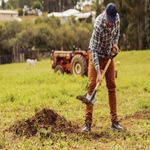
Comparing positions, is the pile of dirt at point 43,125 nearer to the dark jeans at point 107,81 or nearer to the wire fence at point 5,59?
the dark jeans at point 107,81

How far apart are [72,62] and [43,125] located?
629 inches

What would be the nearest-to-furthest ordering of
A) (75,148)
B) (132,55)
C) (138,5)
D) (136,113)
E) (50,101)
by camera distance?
(75,148) < (136,113) < (50,101) < (132,55) < (138,5)

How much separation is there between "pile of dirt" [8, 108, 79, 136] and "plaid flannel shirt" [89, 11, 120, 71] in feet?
3.78

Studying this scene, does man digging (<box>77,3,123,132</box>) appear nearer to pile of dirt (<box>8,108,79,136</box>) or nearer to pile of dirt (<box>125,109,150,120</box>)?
pile of dirt (<box>8,108,79,136</box>)

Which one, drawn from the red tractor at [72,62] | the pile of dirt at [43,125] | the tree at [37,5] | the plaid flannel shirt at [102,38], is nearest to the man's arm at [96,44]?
the plaid flannel shirt at [102,38]

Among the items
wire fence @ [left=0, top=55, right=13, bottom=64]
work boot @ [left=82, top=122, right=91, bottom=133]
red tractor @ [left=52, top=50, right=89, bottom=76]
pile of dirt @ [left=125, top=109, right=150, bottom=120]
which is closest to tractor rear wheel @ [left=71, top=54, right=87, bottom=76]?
red tractor @ [left=52, top=50, right=89, bottom=76]

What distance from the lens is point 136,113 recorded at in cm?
1143

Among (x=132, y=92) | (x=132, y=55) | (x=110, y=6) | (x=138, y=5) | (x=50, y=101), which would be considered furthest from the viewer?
(x=138, y=5)

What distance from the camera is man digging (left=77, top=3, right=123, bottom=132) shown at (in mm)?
9094

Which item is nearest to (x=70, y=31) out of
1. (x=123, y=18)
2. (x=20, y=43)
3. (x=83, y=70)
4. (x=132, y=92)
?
(x=20, y=43)

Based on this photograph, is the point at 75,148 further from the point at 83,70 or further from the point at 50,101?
the point at 83,70

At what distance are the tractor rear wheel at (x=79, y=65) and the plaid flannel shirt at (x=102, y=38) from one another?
14.7 metres

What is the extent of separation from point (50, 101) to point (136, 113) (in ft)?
10.1

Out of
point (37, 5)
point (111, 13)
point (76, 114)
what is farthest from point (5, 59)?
point (37, 5)
